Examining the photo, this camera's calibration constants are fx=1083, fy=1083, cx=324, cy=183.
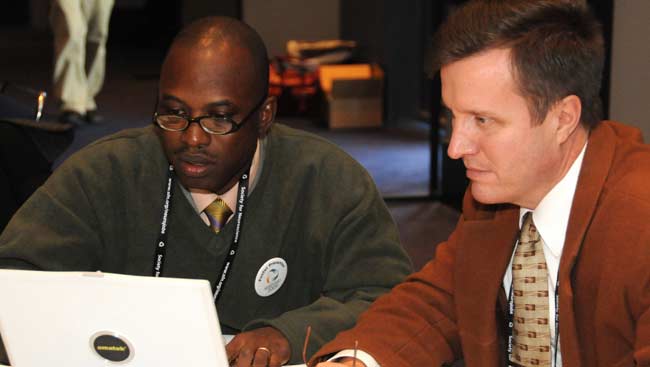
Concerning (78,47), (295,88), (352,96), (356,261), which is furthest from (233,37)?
(295,88)

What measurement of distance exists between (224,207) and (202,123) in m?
0.24

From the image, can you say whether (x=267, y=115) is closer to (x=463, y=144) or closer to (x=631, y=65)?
(x=463, y=144)

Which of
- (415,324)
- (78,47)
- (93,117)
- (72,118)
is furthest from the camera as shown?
(93,117)

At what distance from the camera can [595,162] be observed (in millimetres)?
1740

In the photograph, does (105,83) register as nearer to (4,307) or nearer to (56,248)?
(56,248)

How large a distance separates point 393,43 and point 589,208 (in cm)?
587

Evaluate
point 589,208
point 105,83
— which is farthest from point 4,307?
point 105,83

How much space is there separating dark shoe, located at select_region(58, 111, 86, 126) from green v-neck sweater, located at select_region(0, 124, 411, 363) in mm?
3255

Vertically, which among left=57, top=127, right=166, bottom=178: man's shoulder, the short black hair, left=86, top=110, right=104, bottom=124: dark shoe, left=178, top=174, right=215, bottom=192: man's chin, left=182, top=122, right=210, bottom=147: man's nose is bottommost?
left=86, top=110, right=104, bottom=124: dark shoe

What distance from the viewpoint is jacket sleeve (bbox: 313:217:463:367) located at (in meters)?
1.90

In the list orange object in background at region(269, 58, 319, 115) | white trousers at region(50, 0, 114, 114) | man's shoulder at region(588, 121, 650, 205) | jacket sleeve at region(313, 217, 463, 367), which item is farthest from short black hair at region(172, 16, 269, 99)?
orange object in background at region(269, 58, 319, 115)

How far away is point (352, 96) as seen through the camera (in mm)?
7238

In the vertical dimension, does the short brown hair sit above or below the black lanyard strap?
above

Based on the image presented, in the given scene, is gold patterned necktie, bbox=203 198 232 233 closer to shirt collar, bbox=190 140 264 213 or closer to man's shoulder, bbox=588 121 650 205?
shirt collar, bbox=190 140 264 213
